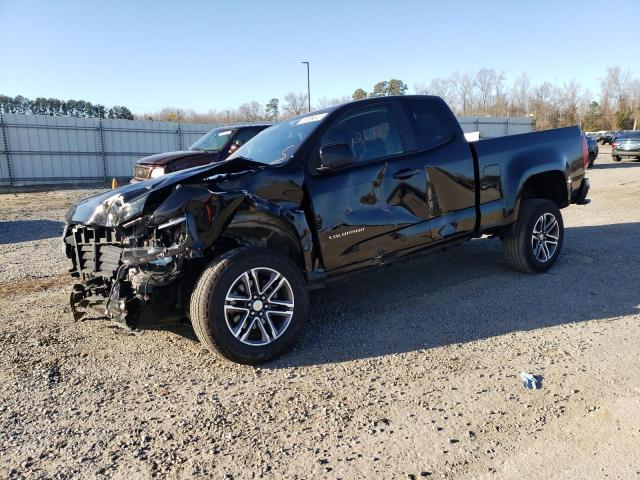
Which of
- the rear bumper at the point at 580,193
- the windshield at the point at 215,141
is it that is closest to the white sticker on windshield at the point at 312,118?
the rear bumper at the point at 580,193

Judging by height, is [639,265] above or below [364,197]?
below

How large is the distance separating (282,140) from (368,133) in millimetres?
811

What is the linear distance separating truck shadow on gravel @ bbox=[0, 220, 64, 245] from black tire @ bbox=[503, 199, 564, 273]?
797 cm

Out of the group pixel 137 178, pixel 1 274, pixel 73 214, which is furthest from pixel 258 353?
pixel 137 178

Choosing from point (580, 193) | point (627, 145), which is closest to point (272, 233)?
point (580, 193)

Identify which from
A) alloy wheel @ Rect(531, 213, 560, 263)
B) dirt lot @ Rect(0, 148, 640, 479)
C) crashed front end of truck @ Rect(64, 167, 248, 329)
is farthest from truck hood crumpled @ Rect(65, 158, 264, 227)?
alloy wheel @ Rect(531, 213, 560, 263)

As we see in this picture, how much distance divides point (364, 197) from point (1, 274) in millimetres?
5092

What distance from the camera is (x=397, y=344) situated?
407 cm

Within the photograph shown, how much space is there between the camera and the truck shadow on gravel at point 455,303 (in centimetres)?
414

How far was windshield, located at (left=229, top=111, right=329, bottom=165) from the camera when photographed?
14.5ft

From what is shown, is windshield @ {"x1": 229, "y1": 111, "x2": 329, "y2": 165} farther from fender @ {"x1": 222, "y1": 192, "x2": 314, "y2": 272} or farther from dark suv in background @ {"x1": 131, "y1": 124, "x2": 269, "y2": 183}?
dark suv in background @ {"x1": 131, "y1": 124, "x2": 269, "y2": 183}

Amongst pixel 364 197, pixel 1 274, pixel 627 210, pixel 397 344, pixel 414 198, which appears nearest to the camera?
pixel 397 344

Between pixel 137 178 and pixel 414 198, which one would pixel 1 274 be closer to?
pixel 137 178

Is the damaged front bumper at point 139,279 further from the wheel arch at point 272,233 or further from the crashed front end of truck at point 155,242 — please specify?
the wheel arch at point 272,233
